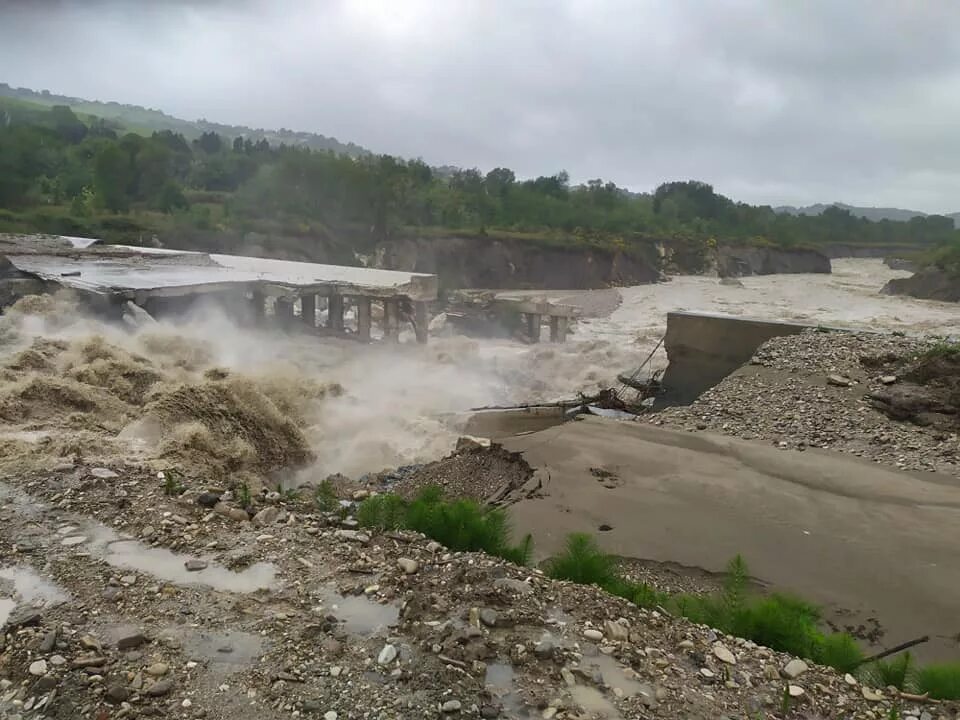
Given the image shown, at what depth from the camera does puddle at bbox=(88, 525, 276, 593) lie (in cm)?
673

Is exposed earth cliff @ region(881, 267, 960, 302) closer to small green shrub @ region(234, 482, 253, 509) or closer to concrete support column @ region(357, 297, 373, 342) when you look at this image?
concrete support column @ region(357, 297, 373, 342)

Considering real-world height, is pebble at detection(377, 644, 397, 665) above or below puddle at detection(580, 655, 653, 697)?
below

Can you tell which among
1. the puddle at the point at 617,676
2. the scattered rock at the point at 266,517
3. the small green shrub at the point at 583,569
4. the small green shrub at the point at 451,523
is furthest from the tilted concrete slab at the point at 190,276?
the puddle at the point at 617,676

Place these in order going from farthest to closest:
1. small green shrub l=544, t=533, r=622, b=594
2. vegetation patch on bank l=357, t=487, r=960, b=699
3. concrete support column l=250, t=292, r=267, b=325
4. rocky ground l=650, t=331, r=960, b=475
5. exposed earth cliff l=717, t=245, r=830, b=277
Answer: exposed earth cliff l=717, t=245, r=830, b=277
concrete support column l=250, t=292, r=267, b=325
rocky ground l=650, t=331, r=960, b=475
small green shrub l=544, t=533, r=622, b=594
vegetation patch on bank l=357, t=487, r=960, b=699

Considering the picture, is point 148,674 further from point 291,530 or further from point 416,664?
point 291,530

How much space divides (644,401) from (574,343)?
1172cm

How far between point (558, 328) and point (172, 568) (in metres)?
26.0

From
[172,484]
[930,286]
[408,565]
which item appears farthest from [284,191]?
[408,565]

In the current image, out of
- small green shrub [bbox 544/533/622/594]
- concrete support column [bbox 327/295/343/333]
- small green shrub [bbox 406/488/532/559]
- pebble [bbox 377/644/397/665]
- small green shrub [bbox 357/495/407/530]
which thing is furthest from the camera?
concrete support column [bbox 327/295/343/333]

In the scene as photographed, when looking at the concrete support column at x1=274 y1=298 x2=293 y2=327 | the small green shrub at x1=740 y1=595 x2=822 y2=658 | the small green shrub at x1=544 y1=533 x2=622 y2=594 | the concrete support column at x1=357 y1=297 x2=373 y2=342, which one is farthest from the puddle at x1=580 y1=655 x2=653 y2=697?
the concrete support column at x1=357 y1=297 x2=373 y2=342

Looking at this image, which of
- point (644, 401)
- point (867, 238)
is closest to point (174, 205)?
point (644, 401)

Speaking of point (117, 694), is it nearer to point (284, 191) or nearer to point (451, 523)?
point (451, 523)

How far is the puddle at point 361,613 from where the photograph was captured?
19.8ft

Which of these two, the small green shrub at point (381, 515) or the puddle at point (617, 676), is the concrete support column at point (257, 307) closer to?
the small green shrub at point (381, 515)
